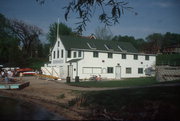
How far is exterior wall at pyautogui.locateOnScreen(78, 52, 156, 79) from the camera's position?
1522 inches

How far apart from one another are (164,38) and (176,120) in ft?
341

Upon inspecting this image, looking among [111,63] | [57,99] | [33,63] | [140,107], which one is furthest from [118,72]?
[33,63]

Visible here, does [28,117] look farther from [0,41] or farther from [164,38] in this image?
[164,38]

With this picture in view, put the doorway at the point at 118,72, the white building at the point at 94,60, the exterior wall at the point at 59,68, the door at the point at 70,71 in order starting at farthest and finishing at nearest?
1. the doorway at the point at 118,72
2. the exterior wall at the point at 59,68
3. the white building at the point at 94,60
4. the door at the point at 70,71

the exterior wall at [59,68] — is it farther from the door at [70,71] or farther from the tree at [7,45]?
the tree at [7,45]

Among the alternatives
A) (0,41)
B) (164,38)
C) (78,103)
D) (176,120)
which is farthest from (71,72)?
(164,38)

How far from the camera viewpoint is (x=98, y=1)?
26.6 ft

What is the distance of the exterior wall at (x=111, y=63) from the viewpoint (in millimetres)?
38656

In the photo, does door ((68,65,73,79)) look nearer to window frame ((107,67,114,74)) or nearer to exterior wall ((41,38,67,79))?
exterior wall ((41,38,67,79))

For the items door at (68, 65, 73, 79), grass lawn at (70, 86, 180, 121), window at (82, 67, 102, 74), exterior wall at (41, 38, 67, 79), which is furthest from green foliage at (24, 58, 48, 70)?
grass lawn at (70, 86, 180, 121)

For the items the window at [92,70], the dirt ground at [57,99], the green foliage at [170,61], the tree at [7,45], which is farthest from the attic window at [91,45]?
the dirt ground at [57,99]

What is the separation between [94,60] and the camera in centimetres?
3984

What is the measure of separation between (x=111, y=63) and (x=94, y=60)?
3.72m

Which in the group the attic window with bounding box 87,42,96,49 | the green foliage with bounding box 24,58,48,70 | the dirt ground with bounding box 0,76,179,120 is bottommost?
the dirt ground with bounding box 0,76,179,120
